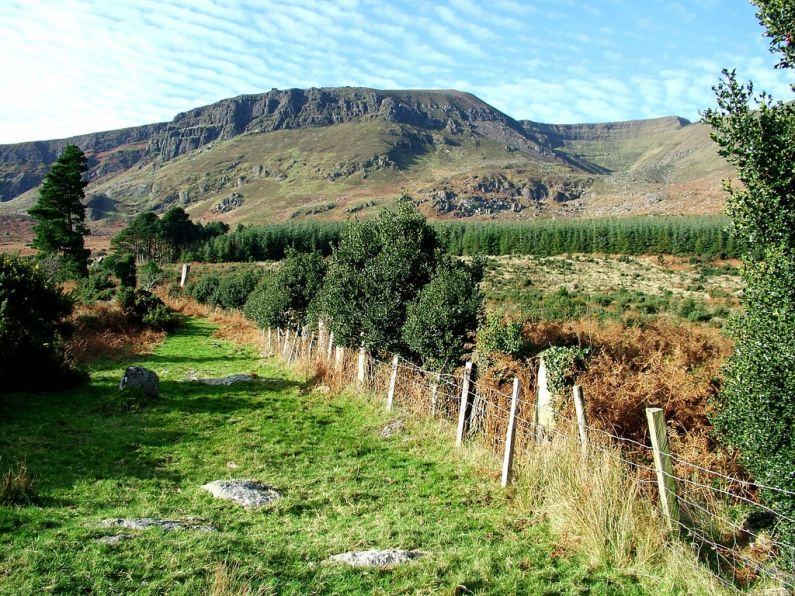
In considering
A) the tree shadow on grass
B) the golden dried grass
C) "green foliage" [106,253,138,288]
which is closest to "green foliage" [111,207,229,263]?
"green foliage" [106,253,138,288]

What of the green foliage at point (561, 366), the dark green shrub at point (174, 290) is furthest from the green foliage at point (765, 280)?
the dark green shrub at point (174, 290)

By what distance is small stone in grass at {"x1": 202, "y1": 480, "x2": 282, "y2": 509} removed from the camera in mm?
7433

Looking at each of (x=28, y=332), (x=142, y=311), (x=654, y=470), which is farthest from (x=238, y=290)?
(x=654, y=470)

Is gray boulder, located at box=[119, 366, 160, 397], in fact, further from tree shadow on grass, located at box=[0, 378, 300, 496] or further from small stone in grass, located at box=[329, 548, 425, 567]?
small stone in grass, located at box=[329, 548, 425, 567]

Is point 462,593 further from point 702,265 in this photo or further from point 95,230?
point 95,230

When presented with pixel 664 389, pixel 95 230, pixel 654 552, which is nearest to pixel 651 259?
pixel 664 389

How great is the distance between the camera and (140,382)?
1423 cm

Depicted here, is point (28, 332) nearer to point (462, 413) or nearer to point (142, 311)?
point (462, 413)

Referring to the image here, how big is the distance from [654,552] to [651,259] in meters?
89.0

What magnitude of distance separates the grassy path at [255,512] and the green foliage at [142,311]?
20191mm

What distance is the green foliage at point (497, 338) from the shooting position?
13.4 metres

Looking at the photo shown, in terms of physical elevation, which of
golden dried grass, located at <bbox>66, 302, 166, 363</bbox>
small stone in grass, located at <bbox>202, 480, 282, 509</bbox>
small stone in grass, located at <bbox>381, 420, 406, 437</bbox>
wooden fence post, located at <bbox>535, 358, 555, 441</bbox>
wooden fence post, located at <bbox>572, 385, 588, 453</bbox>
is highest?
wooden fence post, located at <bbox>572, 385, 588, 453</bbox>

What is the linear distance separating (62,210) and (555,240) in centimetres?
8457

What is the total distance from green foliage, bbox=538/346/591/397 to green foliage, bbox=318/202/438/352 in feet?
18.9
